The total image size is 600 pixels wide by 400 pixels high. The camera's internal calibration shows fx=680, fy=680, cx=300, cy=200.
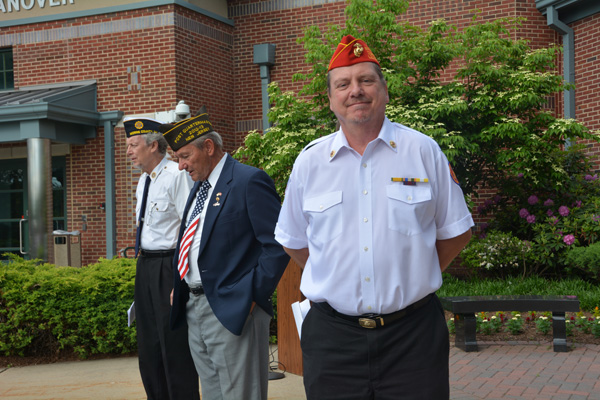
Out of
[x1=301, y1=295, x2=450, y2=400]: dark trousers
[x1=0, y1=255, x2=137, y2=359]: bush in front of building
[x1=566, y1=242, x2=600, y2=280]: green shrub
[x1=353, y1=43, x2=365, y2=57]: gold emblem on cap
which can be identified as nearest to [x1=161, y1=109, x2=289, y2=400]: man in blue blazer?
[x1=301, y1=295, x2=450, y2=400]: dark trousers

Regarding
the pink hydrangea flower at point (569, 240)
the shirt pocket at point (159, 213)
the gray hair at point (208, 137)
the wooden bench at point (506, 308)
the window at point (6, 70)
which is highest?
the window at point (6, 70)

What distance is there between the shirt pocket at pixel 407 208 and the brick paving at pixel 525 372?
3.41 metres

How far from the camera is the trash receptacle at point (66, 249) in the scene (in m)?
Result: 13.3

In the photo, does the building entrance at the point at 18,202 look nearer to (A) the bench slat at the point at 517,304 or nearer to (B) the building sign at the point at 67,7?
(B) the building sign at the point at 67,7

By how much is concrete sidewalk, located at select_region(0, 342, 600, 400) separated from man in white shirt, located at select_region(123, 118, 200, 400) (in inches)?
51.2

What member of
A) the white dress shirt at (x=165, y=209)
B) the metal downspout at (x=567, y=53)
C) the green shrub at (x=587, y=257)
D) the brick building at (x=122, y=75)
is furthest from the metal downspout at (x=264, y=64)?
the white dress shirt at (x=165, y=209)

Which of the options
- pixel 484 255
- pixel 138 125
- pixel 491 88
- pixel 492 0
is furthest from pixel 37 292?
pixel 492 0

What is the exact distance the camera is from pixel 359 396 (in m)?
2.65

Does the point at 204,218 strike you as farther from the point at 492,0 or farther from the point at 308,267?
the point at 492,0

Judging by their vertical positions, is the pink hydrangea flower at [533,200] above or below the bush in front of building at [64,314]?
above

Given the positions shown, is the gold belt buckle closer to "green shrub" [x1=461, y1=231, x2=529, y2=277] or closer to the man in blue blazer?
the man in blue blazer

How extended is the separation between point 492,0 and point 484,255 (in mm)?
5135

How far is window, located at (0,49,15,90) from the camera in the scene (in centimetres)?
1493

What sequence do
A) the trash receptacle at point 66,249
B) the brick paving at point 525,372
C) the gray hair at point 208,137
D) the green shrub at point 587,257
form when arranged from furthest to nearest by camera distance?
the trash receptacle at point 66,249, the green shrub at point 587,257, the brick paving at point 525,372, the gray hair at point 208,137
